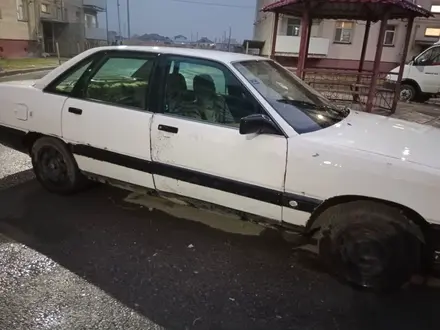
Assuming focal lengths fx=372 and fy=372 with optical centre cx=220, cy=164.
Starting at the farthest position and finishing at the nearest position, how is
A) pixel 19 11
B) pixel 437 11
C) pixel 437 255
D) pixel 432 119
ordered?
pixel 19 11, pixel 437 11, pixel 432 119, pixel 437 255

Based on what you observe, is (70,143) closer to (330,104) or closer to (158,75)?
(158,75)

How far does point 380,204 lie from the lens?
2.56 m

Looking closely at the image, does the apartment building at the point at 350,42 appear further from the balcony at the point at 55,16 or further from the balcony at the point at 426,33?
the balcony at the point at 55,16

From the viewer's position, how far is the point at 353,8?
8.98 m

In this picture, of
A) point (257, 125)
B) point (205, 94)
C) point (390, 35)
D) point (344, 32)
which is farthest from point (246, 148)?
point (390, 35)

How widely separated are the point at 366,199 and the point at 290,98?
1087 mm

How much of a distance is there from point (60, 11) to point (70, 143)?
3724 centimetres

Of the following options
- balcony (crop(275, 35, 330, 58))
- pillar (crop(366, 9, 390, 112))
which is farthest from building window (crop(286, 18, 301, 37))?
pillar (crop(366, 9, 390, 112))

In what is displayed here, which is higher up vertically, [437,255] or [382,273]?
[437,255]

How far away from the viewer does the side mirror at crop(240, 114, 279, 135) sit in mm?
2717

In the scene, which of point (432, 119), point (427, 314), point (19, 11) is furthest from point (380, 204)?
point (19, 11)

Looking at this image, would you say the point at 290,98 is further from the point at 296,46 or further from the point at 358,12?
the point at 296,46

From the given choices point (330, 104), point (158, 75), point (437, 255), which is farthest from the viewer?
point (330, 104)

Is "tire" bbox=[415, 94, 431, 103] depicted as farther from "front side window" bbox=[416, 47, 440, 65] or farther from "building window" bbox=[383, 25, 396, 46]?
"building window" bbox=[383, 25, 396, 46]
